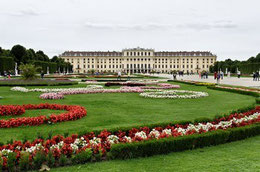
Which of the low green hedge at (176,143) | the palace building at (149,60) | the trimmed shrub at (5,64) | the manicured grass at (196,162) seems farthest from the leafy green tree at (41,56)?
the manicured grass at (196,162)

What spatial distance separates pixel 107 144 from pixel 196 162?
4.22ft

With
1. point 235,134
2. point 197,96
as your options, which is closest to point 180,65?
point 197,96

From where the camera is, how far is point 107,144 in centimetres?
409

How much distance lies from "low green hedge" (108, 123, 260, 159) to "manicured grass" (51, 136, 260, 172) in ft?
0.31

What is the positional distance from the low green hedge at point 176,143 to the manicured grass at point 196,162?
10 cm

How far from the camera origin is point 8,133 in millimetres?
5230

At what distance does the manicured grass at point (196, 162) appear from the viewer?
352 cm

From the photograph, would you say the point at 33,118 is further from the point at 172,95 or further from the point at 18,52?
the point at 18,52

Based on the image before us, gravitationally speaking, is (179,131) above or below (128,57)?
below

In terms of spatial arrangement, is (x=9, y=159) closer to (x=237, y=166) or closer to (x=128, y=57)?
(x=237, y=166)

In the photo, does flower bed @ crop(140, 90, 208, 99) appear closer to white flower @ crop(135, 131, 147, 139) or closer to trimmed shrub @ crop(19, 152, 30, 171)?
white flower @ crop(135, 131, 147, 139)

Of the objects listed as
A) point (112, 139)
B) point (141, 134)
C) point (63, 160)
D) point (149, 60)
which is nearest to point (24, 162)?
point (63, 160)

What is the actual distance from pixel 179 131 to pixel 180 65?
336 ft

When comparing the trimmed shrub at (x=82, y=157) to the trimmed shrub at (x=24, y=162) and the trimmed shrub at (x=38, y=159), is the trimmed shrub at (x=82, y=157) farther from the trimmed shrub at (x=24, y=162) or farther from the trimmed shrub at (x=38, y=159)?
the trimmed shrub at (x=24, y=162)
